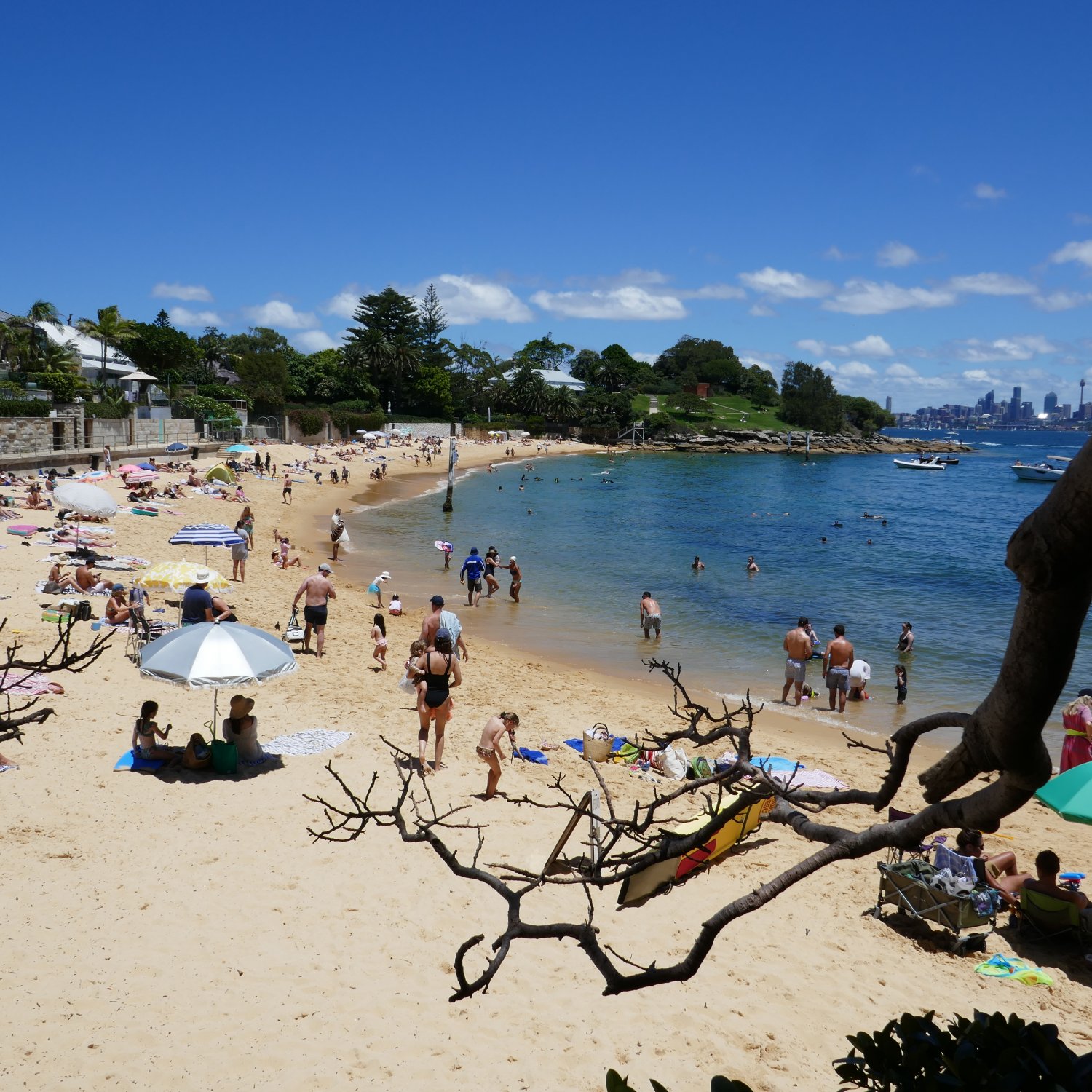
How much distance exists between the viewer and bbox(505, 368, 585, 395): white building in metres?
113

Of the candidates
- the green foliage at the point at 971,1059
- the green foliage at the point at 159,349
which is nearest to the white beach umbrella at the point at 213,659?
the green foliage at the point at 971,1059

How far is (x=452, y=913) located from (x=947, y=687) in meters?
12.9

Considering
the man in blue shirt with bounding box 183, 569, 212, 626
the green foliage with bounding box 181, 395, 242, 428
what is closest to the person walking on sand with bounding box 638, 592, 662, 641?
the man in blue shirt with bounding box 183, 569, 212, 626

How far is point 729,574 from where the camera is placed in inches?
1176

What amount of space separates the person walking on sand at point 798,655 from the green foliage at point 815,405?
123 meters

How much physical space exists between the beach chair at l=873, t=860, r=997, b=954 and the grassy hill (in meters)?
104

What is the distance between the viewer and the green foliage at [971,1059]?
95.4 inches

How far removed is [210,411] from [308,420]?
13210mm

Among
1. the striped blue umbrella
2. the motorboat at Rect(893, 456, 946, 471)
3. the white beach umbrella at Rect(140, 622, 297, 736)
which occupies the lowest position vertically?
the white beach umbrella at Rect(140, 622, 297, 736)

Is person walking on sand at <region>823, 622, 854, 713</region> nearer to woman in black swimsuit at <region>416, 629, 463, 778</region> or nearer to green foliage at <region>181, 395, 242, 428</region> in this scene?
woman in black swimsuit at <region>416, 629, 463, 778</region>

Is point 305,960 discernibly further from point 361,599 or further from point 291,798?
point 361,599

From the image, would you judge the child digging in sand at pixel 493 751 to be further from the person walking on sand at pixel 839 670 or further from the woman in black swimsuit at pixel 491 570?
the woman in black swimsuit at pixel 491 570

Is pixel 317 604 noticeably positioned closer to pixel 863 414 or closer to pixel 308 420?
pixel 308 420

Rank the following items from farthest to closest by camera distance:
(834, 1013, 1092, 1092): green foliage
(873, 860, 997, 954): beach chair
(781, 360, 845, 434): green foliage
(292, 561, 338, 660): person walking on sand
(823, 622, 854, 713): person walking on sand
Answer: (781, 360, 845, 434): green foliage
(823, 622, 854, 713): person walking on sand
(292, 561, 338, 660): person walking on sand
(873, 860, 997, 954): beach chair
(834, 1013, 1092, 1092): green foliage
